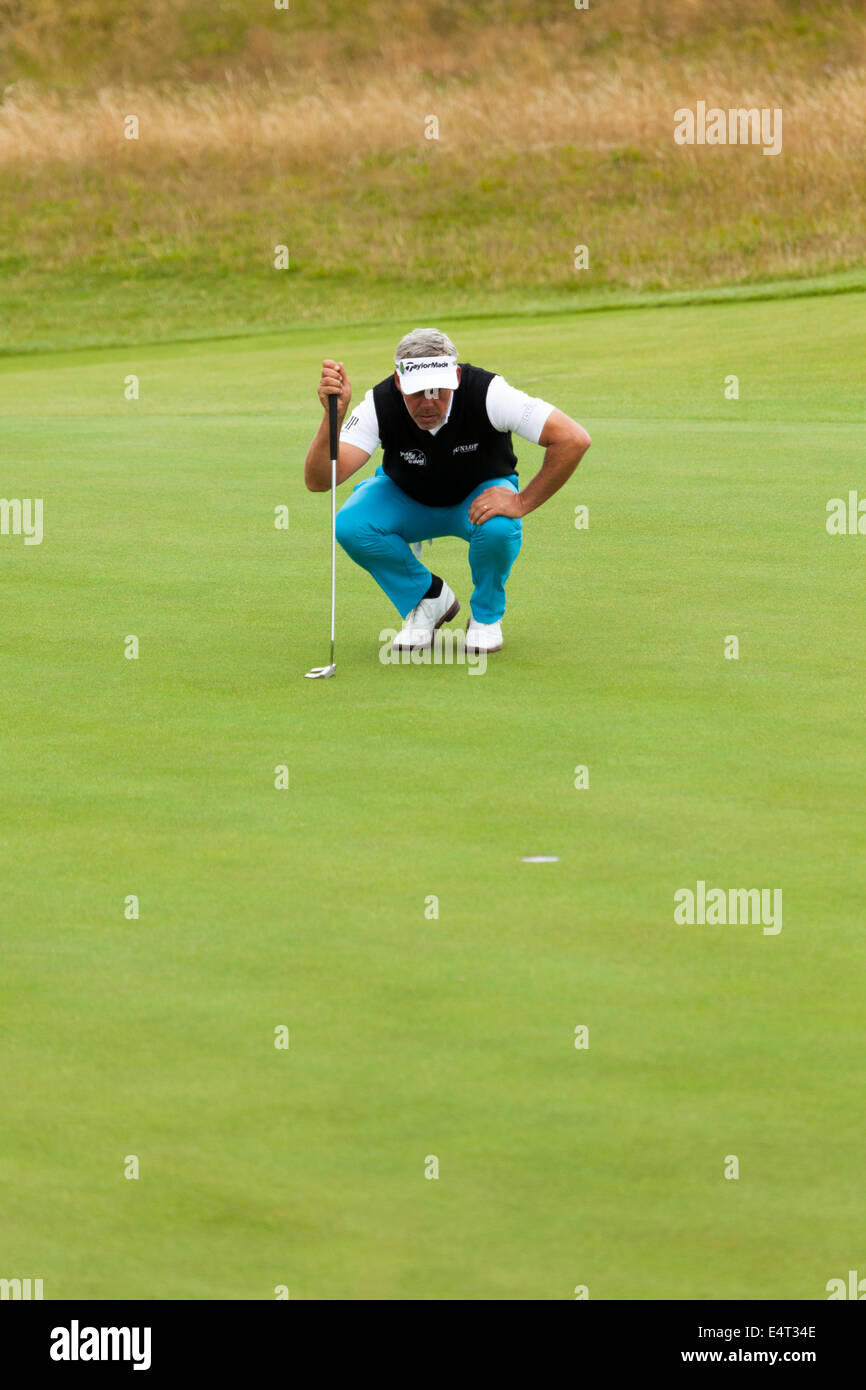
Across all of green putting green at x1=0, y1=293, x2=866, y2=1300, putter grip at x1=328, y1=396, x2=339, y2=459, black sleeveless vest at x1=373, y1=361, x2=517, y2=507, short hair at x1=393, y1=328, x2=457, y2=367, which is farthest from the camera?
black sleeveless vest at x1=373, y1=361, x2=517, y2=507

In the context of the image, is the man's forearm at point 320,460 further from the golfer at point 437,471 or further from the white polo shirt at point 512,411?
the white polo shirt at point 512,411

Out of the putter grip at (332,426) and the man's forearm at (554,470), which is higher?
the putter grip at (332,426)

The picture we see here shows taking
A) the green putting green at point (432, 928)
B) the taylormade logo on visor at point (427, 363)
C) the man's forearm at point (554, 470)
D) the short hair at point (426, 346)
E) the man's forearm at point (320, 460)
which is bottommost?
the green putting green at point (432, 928)

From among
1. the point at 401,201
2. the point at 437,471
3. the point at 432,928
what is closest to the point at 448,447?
the point at 437,471

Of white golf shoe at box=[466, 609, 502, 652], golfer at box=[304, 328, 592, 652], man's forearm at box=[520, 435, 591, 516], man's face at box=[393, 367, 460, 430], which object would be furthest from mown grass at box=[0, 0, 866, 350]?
man's face at box=[393, 367, 460, 430]

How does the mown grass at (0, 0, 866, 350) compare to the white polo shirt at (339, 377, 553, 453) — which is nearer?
the white polo shirt at (339, 377, 553, 453)

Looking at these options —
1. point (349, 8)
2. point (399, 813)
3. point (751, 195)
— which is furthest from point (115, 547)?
point (349, 8)

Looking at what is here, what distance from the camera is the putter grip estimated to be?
917 centimetres

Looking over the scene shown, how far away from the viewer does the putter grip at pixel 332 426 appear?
9172mm

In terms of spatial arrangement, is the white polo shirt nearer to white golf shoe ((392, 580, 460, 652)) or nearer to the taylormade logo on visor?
the taylormade logo on visor

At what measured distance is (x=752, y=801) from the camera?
7176 millimetres

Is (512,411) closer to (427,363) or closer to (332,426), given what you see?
(427,363)

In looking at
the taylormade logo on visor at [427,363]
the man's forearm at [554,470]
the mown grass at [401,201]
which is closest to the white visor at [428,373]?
the taylormade logo on visor at [427,363]

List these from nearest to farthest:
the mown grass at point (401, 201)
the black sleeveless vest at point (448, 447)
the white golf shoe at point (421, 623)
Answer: the black sleeveless vest at point (448, 447), the white golf shoe at point (421, 623), the mown grass at point (401, 201)
